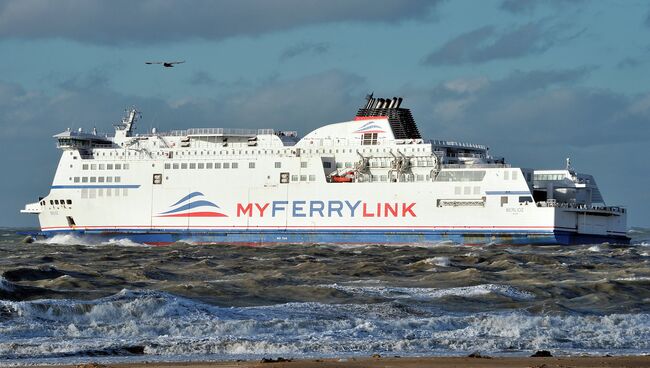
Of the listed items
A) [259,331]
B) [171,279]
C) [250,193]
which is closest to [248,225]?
[250,193]

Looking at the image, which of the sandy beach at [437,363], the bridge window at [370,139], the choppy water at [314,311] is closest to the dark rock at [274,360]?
the sandy beach at [437,363]

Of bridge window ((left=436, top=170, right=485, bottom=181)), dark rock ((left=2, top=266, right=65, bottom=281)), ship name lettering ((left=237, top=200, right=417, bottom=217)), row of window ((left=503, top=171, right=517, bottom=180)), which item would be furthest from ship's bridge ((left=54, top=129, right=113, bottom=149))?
dark rock ((left=2, top=266, right=65, bottom=281))

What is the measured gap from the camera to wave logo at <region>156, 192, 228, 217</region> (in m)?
55.6

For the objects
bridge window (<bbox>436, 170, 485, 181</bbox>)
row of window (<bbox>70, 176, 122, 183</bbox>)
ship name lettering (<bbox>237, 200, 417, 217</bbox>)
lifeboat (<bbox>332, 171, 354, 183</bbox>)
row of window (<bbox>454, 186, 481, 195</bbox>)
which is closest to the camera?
row of window (<bbox>454, 186, 481, 195</bbox>)

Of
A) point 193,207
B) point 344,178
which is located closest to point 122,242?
point 193,207

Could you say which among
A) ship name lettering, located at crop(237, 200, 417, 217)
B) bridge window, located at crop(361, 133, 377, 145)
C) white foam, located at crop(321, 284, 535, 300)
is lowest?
white foam, located at crop(321, 284, 535, 300)

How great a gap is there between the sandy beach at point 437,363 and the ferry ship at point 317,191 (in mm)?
33867

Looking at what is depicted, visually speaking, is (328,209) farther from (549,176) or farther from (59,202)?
(59,202)

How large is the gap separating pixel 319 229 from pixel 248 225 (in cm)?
394

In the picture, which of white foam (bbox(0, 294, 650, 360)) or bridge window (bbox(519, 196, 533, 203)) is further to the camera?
bridge window (bbox(519, 196, 533, 203))

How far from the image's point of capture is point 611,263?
126 feet

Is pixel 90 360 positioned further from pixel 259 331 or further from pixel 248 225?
pixel 248 225

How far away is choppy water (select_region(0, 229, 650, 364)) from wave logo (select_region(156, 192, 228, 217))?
848 inches

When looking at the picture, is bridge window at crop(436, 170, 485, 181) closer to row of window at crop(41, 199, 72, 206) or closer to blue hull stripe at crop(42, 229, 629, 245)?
blue hull stripe at crop(42, 229, 629, 245)
